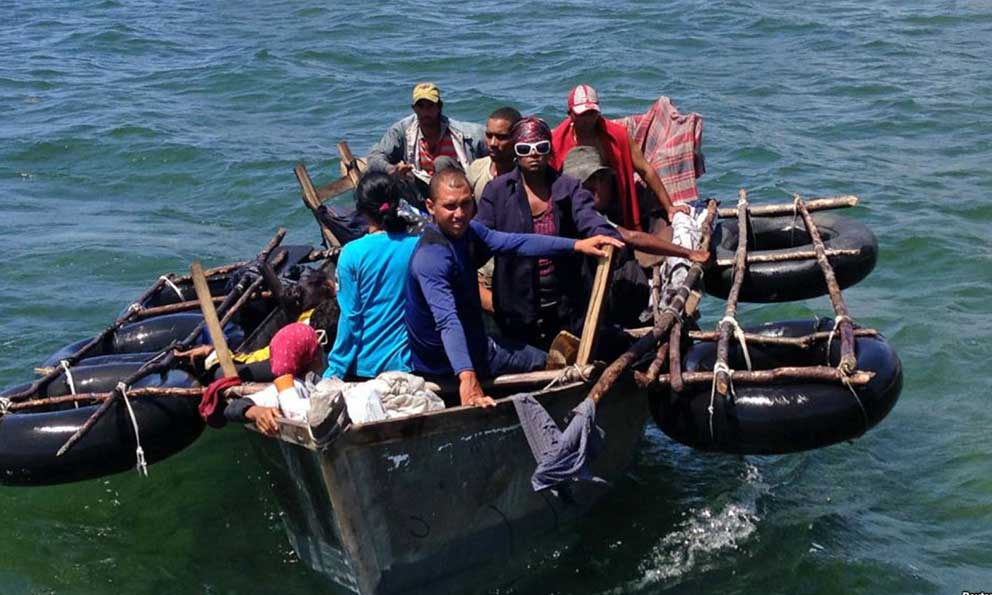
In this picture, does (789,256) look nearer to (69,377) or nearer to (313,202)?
(313,202)

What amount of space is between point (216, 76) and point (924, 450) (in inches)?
578

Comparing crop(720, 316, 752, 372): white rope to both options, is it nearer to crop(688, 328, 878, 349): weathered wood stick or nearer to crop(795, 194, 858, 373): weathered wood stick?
crop(688, 328, 878, 349): weathered wood stick

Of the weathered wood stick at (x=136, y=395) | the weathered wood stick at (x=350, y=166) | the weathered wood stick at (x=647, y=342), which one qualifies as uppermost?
the weathered wood stick at (x=350, y=166)

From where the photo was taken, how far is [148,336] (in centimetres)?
849

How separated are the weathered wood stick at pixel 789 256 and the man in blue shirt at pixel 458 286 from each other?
229 centimetres

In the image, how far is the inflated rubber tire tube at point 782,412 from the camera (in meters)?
6.58

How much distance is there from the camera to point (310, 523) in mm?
6648

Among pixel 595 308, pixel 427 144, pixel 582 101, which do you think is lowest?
pixel 595 308

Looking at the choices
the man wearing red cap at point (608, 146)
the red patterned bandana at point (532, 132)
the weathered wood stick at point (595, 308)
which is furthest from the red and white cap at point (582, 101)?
the weathered wood stick at point (595, 308)

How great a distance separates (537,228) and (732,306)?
138cm

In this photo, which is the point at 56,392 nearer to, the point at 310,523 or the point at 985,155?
the point at 310,523

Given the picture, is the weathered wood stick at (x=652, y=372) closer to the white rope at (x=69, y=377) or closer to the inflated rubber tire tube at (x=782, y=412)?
the inflated rubber tire tube at (x=782, y=412)

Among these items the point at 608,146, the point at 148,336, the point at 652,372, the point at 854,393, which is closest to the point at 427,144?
the point at 608,146

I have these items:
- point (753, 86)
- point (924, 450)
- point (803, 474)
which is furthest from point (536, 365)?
point (753, 86)
